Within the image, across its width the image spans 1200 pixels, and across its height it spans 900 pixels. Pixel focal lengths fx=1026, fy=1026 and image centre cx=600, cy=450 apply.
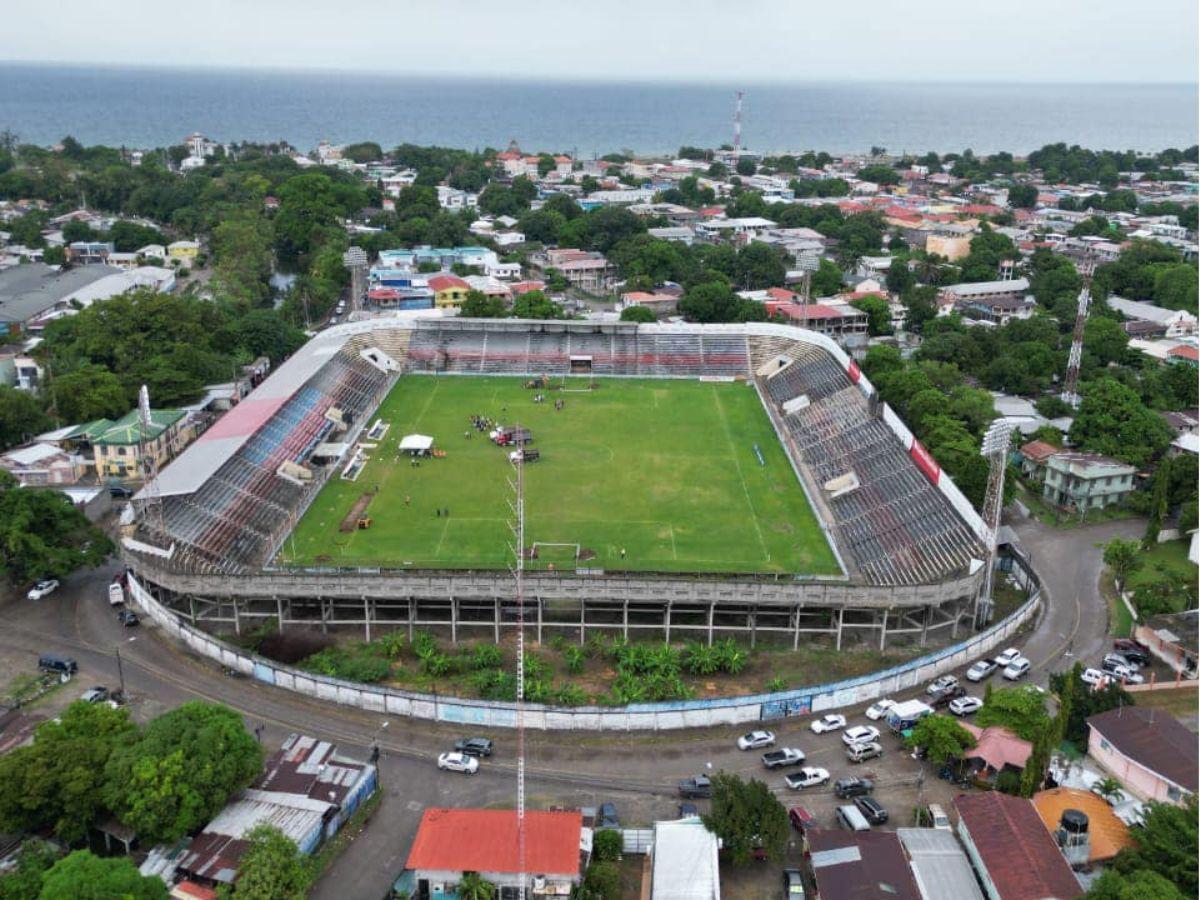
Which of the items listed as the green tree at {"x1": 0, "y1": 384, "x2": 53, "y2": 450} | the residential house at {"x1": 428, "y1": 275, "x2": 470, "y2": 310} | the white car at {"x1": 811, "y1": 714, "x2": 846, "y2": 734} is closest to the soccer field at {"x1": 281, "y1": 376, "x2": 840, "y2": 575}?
the white car at {"x1": 811, "y1": 714, "x2": 846, "y2": 734}

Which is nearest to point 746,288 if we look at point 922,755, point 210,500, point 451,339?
point 451,339

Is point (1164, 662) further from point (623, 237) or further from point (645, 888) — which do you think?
point (623, 237)

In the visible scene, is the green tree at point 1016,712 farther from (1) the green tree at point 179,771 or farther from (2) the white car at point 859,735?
(1) the green tree at point 179,771

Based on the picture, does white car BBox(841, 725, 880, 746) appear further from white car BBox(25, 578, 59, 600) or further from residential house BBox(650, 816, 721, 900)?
white car BBox(25, 578, 59, 600)

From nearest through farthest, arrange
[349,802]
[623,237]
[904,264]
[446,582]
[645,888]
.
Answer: [645,888] < [349,802] < [446,582] < [904,264] < [623,237]

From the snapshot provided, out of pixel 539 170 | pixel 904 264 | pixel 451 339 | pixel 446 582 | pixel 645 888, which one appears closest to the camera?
pixel 645 888

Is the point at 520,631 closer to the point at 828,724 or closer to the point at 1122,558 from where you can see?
the point at 828,724

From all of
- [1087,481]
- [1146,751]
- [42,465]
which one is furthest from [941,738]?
[42,465]
